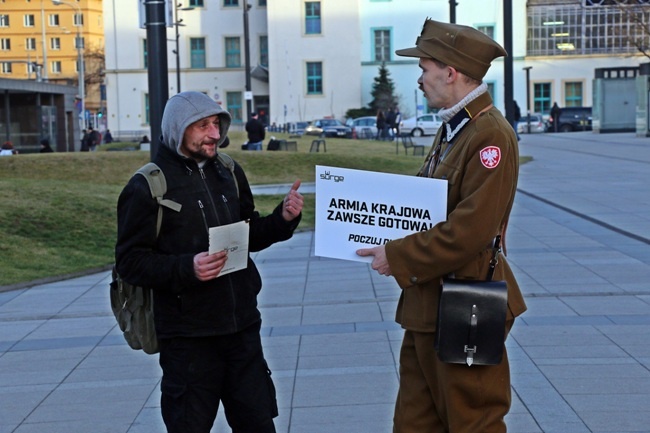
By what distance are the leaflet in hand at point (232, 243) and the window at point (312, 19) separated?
67072 mm

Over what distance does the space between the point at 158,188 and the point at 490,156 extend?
4.59 feet

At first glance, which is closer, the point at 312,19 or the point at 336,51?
the point at 312,19

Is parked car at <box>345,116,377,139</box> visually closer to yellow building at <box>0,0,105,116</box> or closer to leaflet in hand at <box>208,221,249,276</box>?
leaflet in hand at <box>208,221,249,276</box>

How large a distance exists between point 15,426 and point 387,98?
210 feet

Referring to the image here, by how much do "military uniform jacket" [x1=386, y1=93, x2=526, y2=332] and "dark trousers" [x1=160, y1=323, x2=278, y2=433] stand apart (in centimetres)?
92

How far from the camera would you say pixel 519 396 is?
6281mm

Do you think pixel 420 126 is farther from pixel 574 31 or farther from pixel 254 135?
pixel 254 135

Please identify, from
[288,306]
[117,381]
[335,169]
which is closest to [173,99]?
[335,169]

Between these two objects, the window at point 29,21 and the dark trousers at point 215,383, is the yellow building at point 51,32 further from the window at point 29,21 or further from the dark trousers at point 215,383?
the dark trousers at point 215,383

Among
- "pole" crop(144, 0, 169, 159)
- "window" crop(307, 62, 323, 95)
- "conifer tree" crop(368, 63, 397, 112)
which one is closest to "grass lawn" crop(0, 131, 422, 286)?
"pole" crop(144, 0, 169, 159)

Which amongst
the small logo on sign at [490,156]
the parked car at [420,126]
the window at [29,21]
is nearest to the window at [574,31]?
the parked car at [420,126]

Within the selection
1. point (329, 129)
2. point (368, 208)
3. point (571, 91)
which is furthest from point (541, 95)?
point (368, 208)

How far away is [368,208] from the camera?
13.0 feet

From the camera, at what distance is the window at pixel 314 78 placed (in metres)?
70.9
